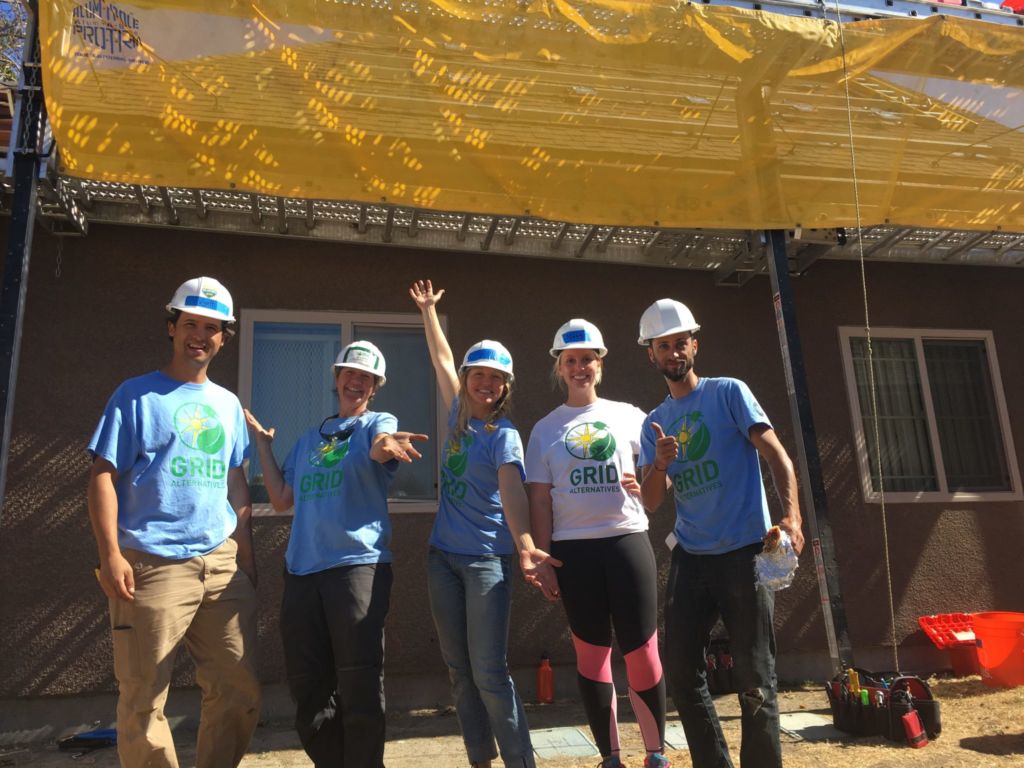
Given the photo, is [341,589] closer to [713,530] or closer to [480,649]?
[480,649]

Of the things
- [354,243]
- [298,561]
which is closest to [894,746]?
[298,561]

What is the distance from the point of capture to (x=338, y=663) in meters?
2.91

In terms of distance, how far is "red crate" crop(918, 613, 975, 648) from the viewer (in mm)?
5453

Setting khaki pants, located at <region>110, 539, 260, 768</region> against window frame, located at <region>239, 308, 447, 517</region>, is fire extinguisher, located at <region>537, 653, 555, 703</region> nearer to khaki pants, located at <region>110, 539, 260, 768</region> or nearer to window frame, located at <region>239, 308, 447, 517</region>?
window frame, located at <region>239, 308, 447, 517</region>

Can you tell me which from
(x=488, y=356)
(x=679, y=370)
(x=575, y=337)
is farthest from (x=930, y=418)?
(x=488, y=356)

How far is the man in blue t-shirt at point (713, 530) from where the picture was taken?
286 centimetres

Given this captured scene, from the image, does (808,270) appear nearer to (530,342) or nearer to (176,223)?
(530,342)

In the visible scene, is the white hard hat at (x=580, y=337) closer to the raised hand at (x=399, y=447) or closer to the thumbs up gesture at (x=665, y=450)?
the thumbs up gesture at (x=665, y=450)

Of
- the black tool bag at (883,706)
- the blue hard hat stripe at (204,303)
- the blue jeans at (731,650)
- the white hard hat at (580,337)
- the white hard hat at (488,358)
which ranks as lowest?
the black tool bag at (883,706)

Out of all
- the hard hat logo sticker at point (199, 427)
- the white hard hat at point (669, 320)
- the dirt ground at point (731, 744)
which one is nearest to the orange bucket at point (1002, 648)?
the dirt ground at point (731, 744)

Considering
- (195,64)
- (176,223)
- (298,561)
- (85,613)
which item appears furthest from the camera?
(176,223)

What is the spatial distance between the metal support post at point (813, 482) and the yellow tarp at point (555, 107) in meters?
0.61

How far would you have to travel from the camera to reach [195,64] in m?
4.23

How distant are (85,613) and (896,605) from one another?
566cm
